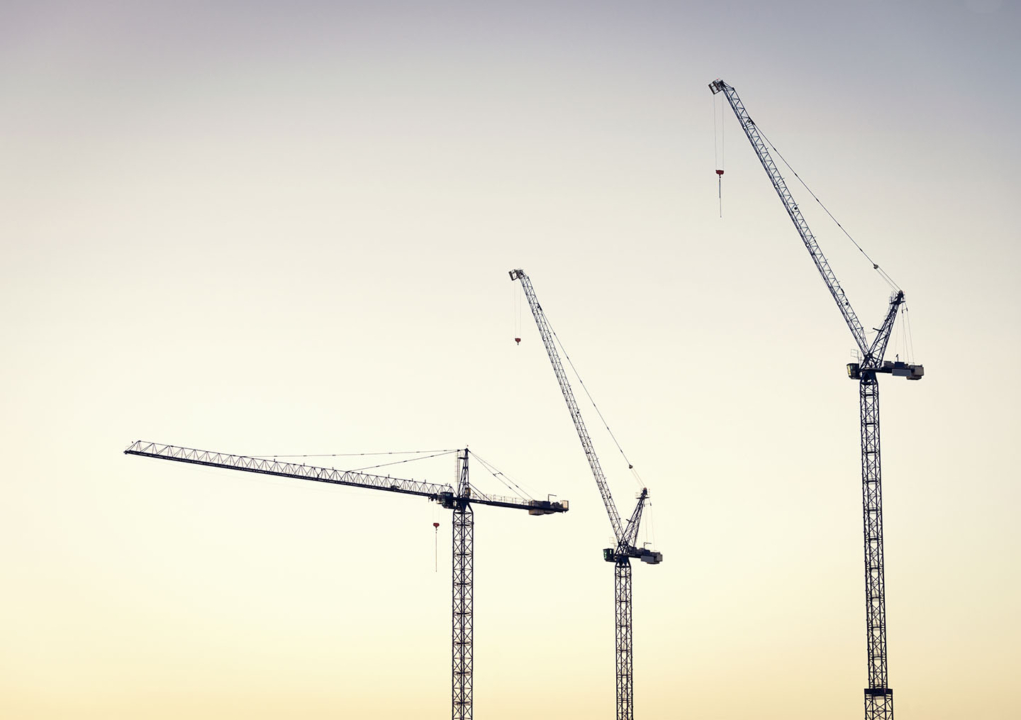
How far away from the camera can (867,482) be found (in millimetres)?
199250

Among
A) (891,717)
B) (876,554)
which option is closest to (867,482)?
(876,554)

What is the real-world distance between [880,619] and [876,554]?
25.7 ft

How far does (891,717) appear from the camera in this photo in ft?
653

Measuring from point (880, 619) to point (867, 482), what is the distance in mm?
16609

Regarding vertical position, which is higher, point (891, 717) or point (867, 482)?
point (867, 482)

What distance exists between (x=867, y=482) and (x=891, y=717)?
28271 mm

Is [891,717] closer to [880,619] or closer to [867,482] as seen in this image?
[880,619]

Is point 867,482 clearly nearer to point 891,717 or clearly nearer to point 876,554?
point 876,554

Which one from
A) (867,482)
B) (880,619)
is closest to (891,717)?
(880,619)

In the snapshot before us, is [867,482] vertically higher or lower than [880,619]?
higher

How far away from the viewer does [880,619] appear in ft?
656
